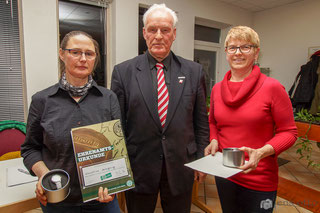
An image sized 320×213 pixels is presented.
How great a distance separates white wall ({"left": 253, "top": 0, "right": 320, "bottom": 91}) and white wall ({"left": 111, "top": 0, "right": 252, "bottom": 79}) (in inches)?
20.9

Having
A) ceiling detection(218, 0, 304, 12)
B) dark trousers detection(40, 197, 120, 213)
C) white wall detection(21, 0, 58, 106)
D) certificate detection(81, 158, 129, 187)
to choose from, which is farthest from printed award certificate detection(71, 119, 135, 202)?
ceiling detection(218, 0, 304, 12)

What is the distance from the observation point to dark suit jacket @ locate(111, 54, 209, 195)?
1.19 metres

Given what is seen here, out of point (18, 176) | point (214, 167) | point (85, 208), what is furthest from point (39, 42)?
point (214, 167)

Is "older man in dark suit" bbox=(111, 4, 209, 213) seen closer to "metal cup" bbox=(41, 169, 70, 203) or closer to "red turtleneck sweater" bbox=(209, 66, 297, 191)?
"red turtleneck sweater" bbox=(209, 66, 297, 191)

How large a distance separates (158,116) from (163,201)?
53cm

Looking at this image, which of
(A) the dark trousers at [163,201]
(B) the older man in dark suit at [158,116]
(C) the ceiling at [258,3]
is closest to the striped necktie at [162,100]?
(B) the older man in dark suit at [158,116]

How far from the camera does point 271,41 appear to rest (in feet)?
17.9

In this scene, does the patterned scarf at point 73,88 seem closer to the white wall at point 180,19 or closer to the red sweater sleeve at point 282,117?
the red sweater sleeve at point 282,117

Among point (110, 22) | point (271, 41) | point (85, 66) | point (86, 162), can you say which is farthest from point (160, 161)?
point (271, 41)

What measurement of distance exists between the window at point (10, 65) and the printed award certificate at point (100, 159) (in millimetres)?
2683

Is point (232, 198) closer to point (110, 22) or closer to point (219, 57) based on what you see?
point (110, 22)

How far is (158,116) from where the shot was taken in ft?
3.87

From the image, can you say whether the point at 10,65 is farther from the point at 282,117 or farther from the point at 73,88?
the point at 282,117

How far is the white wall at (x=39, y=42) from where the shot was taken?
9.19ft
